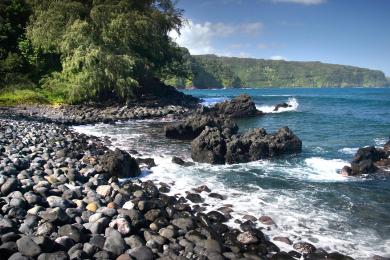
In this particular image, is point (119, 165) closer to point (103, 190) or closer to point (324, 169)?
point (103, 190)

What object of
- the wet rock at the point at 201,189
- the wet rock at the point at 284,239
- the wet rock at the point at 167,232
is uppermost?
the wet rock at the point at 167,232

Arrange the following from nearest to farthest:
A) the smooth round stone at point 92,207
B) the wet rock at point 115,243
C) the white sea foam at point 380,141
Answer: the wet rock at point 115,243, the smooth round stone at point 92,207, the white sea foam at point 380,141

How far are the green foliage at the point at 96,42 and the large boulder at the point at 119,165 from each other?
2660 cm

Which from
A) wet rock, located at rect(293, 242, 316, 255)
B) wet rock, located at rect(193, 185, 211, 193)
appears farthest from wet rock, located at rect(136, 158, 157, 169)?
wet rock, located at rect(293, 242, 316, 255)

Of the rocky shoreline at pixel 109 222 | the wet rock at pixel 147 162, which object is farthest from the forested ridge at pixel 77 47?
the rocky shoreline at pixel 109 222

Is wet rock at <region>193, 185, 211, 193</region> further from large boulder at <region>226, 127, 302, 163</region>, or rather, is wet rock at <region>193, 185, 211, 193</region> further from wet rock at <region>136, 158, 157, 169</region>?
large boulder at <region>226, 127, 302, 163</region>

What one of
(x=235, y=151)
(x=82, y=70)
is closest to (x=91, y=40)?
(x=82, y=70)

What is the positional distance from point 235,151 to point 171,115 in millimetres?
23328

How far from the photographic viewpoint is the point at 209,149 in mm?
21438

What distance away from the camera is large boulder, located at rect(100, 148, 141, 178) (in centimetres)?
1642

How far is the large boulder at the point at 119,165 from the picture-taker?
1642 cm

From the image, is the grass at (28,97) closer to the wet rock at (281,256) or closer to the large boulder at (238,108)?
the large boulder at (238,108)

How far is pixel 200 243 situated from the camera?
32.4 ft

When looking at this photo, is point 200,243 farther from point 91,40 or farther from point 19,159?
point 91,40
